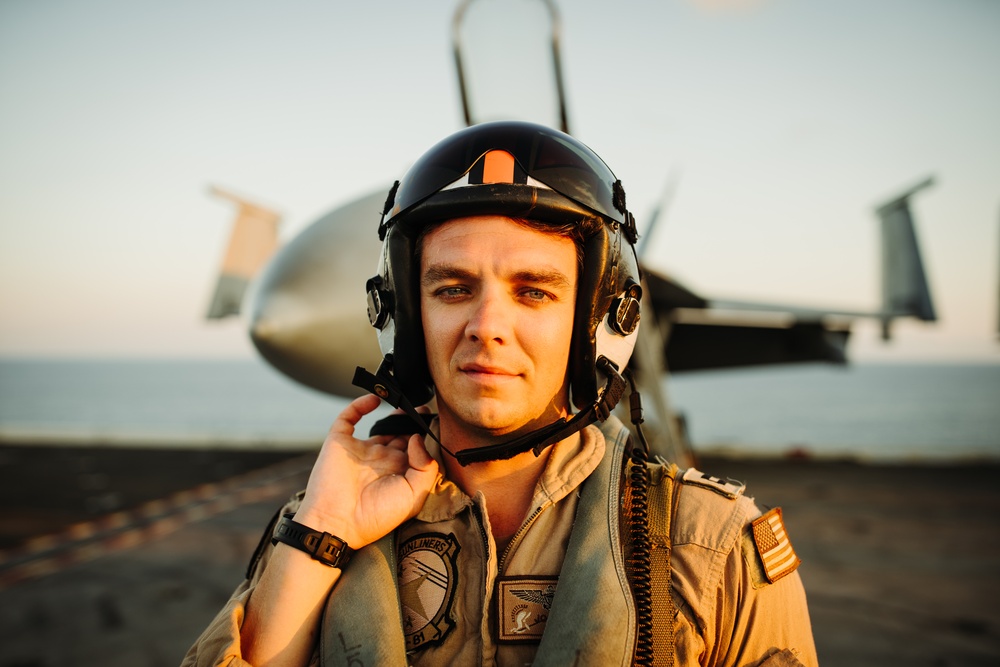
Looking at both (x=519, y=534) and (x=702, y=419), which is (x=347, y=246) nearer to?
(x=519, y=534)

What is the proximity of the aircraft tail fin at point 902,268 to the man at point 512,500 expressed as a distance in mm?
10585

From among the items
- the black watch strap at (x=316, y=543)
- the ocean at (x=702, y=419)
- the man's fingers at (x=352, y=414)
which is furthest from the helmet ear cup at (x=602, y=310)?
the ocean at (x=702, y=419)

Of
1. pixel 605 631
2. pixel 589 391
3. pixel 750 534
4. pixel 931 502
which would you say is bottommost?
pixel 931 502

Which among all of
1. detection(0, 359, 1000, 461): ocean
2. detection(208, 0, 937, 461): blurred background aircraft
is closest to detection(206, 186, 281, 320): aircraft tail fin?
detection(208, 0, 937, 461): blurred background aircraft

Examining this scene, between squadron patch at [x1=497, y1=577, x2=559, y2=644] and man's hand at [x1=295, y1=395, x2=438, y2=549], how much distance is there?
12.3 inches

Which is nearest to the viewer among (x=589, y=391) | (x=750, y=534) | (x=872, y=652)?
(x=750, y=534)

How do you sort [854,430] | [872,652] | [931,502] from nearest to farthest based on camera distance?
[872,652], [931,502], [854,430]

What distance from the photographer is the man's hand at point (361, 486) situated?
1396 mm

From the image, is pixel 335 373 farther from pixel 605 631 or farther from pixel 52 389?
pixel 52 389

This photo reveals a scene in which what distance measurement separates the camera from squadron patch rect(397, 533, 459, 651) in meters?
1.34

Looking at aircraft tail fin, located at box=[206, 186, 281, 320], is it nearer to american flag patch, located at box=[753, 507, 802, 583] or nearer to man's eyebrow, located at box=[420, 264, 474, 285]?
man's eyebrow, located at box=[420, 264, 474, 285]

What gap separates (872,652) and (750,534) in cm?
427

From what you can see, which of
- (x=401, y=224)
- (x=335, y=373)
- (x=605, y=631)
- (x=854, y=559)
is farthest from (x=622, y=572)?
(x=854, y=559)

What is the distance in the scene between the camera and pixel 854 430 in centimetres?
3741
